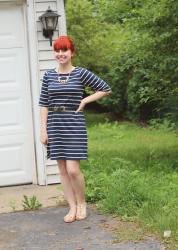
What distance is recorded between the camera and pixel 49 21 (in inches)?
294

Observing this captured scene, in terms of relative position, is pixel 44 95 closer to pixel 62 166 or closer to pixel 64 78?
pixel 64 78

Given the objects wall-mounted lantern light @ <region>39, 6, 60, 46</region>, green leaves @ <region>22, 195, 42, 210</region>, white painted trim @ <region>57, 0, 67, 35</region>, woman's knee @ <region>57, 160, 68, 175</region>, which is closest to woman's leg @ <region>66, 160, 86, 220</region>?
woman's knee @ <region>57, 160, 68, 175</region>

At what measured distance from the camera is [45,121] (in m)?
5.81

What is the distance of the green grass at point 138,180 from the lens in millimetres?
5767

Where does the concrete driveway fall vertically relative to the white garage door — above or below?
below

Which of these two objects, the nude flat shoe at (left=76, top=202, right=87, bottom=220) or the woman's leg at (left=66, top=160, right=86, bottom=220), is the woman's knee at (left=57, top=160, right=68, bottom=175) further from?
the nude flat shoe at (left=76, top=202, right=87, bottom=220)

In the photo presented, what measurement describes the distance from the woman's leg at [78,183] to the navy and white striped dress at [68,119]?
78mm

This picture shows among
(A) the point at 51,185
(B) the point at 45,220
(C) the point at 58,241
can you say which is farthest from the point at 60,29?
(C) the point at 58,241

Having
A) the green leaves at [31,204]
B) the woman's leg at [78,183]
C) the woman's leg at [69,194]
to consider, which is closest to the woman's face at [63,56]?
the woman's leg at [78,183]

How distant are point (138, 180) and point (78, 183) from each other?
100 centimetres

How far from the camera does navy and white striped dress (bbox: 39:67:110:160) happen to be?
18.7 ft

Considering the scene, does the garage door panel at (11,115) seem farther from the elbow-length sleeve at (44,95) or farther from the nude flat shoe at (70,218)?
the nude flat shoe at (70,218)

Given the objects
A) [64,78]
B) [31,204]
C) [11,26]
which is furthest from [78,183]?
[11,26]

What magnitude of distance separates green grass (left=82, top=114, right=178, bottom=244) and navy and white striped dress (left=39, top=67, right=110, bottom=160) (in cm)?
78
